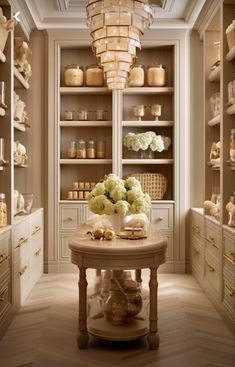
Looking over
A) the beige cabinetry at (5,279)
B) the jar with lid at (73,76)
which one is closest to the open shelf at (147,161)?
the jar with lid at (73,76)

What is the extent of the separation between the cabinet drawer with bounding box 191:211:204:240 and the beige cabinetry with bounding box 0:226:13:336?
78.9 inches

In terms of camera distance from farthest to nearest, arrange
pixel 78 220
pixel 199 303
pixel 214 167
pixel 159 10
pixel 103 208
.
A: pixel 78 220
pixel 159 10
pixel 214 167
pixel 199 303
pixel 103 208

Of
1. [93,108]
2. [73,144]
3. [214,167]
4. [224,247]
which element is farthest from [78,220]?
[224,247]

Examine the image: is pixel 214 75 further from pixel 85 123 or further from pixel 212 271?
pixel 212 271

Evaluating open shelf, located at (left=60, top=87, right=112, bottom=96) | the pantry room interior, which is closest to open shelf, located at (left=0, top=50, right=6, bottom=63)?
the pantry room interior

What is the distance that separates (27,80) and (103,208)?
2.51 m

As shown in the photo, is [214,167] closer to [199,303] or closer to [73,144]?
[199,303]

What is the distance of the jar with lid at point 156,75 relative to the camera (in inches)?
221

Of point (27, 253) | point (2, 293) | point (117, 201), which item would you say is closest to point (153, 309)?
point (117, 201)

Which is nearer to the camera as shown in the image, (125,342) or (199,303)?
(125,342)

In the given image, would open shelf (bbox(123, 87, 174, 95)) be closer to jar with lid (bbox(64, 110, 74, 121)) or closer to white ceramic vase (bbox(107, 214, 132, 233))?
jar with lid (bbox(64, 110, 74, 121))

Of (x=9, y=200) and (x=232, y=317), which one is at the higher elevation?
(x=9, y=200)

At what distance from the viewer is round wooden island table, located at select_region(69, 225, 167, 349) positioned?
2928mm

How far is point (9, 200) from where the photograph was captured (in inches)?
156
